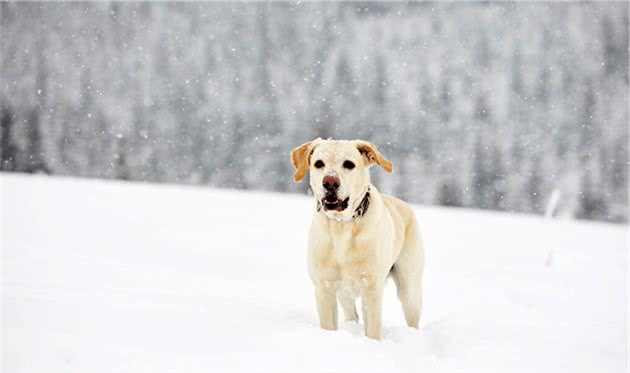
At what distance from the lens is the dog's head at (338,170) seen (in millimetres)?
3611

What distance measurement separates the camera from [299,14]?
4316 cm

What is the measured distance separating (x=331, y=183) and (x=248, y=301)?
2.18 metres

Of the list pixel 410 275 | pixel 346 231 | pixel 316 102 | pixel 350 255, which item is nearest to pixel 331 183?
pixel 346 231

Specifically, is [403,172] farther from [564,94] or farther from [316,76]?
[564,94]

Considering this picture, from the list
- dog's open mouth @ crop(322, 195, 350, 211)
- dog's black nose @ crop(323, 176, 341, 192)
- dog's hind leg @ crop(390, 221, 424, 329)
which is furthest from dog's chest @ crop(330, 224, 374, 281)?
dog's hind leg @ crop(390, 221, 424, 329)

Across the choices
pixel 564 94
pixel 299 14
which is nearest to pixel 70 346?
pixel 564 94

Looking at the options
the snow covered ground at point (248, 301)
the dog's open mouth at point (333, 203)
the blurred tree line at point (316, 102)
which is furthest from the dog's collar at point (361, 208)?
the blurred tree line at point (316, 102)

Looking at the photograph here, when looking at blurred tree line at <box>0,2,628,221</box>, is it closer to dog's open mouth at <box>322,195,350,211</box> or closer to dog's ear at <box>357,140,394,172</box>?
dog's ear at <box>357,140,394,172</box>

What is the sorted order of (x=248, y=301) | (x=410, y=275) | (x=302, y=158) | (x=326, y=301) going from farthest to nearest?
(x=248, y=301)
(x=410, y=275)
(x=302, y=158)
(x=326, y=301)

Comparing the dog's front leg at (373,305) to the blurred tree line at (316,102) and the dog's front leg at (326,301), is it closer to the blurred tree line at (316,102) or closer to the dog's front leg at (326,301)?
the dog's front leg at (326,301)

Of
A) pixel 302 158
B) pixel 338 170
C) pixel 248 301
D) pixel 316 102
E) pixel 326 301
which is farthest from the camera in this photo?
pixel 316 102

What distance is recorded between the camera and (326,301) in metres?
3.93

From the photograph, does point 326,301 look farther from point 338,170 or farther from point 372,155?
point 372,155

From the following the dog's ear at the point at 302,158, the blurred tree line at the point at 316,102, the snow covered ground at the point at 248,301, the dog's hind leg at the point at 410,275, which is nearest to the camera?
the snow covered ground at the point at 248,301
